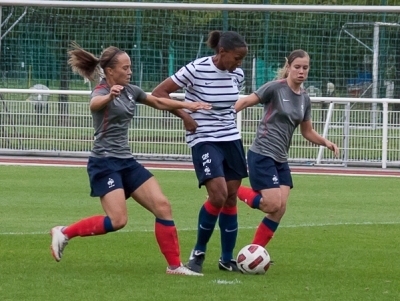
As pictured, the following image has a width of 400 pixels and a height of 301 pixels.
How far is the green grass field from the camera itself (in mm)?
7832

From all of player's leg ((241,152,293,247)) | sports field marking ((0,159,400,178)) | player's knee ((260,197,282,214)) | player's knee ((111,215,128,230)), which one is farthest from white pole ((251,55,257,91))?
player's knee ((111,215,128,230))

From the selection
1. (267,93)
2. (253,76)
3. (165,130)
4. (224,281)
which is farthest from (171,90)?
(165,130)

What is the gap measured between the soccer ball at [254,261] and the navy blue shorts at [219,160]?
640 millimetres

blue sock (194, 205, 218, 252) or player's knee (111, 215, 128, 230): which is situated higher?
player's knee (111, 215, 128, 230)

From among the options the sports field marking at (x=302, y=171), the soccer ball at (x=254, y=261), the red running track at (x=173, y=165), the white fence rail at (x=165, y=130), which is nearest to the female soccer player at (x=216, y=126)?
the soccer ball at (x=254, y=261)

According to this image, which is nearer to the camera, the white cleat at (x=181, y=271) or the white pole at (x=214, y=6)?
the white cleat at (x=181, y=271)

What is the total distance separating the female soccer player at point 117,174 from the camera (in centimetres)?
844

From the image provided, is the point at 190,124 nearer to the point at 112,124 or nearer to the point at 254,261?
the point at 112,124

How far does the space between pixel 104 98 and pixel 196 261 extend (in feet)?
5.29

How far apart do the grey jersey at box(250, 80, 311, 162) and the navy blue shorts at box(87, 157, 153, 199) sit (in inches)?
50.8

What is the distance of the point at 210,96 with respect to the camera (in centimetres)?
887

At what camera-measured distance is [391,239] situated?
1088 cm

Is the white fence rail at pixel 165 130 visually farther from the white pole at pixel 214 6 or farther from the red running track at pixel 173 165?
the white pole at pixel 214 6

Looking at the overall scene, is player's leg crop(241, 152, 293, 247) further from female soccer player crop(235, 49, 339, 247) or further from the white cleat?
the white cleat
